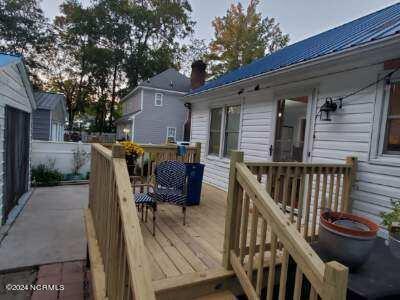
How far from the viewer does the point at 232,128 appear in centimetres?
604

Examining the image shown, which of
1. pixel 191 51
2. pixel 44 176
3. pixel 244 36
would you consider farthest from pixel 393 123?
pixel 191 51

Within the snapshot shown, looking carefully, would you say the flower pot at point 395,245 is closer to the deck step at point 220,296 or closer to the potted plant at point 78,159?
the deck step at point 220,296

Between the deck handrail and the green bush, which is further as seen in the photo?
the green bush

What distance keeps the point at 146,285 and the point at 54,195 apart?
7007mm

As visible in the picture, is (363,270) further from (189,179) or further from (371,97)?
(189,179)

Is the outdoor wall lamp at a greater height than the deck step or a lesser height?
greater

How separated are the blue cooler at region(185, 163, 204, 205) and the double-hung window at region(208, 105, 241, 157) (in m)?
1.49

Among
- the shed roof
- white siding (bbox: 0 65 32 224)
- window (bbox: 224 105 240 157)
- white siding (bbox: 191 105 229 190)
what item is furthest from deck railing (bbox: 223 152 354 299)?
the shed roof

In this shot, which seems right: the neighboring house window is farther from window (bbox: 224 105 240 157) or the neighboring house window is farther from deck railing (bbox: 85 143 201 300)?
deck railing (bbox: 85 143 201 300)

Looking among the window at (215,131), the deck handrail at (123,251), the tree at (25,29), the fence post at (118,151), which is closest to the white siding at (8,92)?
the deck handrail at (123,251)

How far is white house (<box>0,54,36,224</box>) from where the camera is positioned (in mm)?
4434

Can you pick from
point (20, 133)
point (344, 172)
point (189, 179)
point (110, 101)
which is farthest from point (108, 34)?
point (344, 172)

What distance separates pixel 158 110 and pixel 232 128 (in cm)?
1293

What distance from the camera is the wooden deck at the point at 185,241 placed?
91.5 inches
